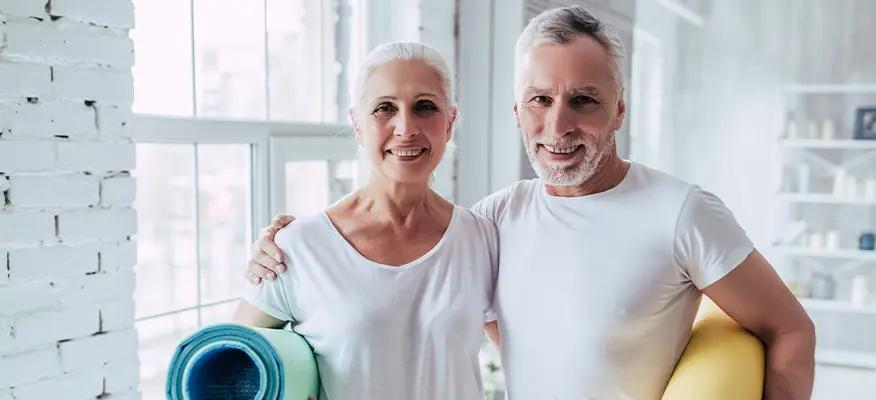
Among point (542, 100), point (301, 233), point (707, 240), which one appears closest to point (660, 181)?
point (707, 240)

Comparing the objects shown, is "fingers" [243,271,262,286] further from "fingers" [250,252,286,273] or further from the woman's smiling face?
the woman's smiling face

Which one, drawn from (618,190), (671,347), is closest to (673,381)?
(671,347)

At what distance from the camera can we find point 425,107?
159 cm

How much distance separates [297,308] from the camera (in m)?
1.58

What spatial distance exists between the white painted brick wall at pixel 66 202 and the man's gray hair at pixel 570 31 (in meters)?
0.95

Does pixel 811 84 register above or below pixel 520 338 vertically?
above

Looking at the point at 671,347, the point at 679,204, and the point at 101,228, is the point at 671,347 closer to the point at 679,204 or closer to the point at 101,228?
the point at 679,204

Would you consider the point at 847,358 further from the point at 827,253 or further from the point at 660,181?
the point at 660,181

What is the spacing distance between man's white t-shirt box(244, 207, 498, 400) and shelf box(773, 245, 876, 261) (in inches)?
63.5

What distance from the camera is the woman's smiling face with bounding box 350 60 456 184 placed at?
5.11ft

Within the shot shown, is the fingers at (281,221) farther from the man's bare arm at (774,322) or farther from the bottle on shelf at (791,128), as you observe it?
the bottle on shelf at (791,128)

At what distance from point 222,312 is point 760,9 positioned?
2.06 metres

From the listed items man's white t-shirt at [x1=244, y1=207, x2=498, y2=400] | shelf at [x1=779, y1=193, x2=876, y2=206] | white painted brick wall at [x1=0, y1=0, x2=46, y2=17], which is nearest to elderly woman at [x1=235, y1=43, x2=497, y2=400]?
man's white t-shirt at [x1=244, y1=207, x2=498, y2=400]

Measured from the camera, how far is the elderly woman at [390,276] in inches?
60.4
